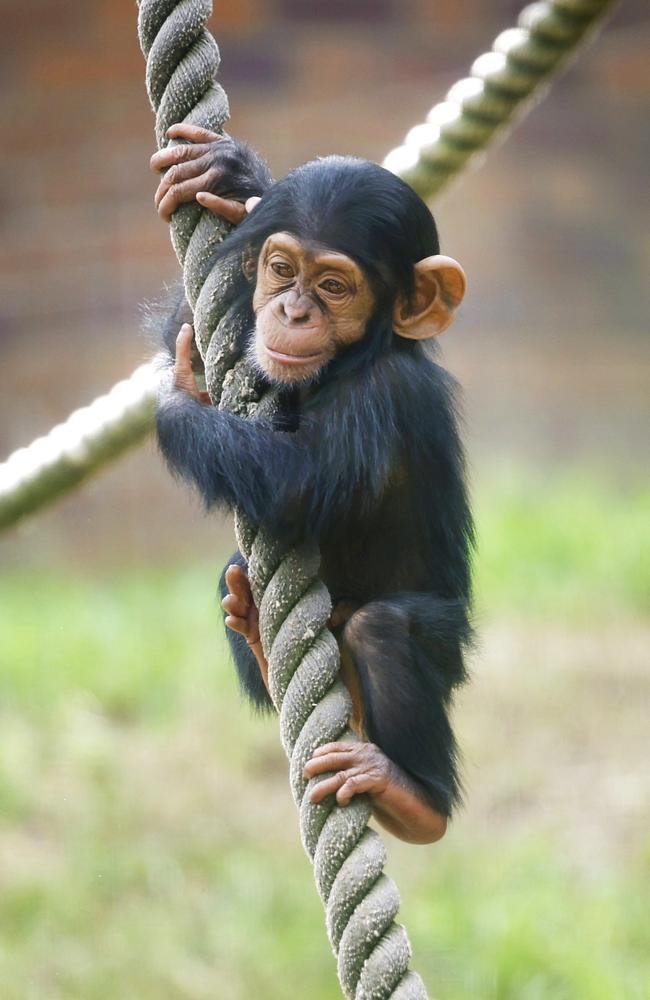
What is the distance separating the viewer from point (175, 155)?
2.01m

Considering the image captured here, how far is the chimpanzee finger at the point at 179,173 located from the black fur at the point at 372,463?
0.11 metres

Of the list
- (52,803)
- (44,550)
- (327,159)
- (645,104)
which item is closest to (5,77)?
(44,550)

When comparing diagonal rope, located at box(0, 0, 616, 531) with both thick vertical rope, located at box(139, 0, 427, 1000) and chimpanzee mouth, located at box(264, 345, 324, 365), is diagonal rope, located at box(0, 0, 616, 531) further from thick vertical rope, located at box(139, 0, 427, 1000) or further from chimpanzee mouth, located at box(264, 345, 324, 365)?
thick vertical rope, located at box(139, 0, 427, 1000)

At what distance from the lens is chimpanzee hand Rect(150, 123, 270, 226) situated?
196cm

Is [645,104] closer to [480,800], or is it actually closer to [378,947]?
[480,800]

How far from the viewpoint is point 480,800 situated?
5.25 meters

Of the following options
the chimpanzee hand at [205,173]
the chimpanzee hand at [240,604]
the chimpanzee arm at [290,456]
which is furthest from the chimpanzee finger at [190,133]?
the chimpanzee hand at [240,604]

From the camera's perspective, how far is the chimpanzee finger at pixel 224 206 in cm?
194

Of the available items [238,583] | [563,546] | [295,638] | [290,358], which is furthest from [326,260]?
[563,546]

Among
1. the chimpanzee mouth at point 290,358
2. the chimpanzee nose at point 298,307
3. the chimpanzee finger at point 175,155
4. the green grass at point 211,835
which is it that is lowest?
the chimpanzee mouth at point 290,358

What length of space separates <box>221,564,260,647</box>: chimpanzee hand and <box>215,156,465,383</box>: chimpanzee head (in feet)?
0.98

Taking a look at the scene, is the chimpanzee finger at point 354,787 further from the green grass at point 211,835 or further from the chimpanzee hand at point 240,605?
the green grass at point 211,835

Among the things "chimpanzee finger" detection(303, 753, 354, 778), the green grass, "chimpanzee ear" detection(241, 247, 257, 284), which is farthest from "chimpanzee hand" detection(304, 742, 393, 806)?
the green grass

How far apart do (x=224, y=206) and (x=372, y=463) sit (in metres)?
0.44
